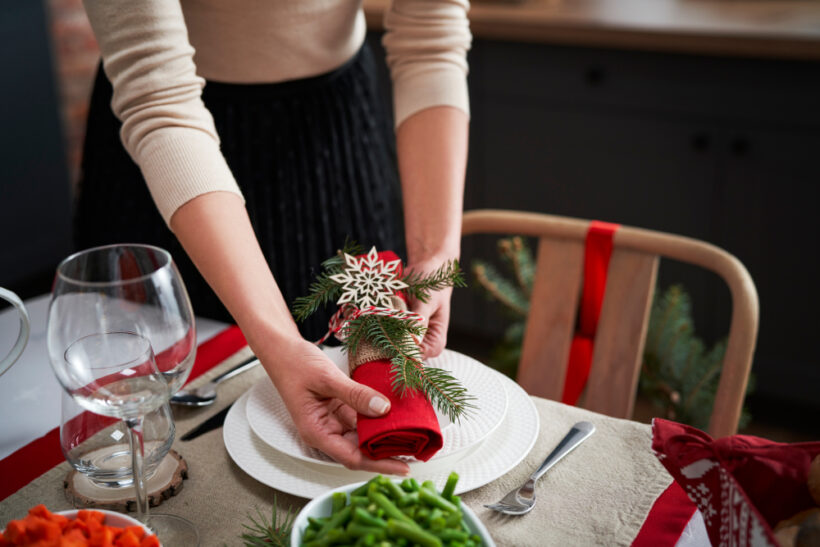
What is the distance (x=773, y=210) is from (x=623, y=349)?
110 centimetres

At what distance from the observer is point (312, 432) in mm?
685

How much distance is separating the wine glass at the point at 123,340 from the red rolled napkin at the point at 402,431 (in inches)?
6.0

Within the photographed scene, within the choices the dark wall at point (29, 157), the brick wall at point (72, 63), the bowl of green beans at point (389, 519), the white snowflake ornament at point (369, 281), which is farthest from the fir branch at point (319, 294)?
the brick wall at point (72, 63)

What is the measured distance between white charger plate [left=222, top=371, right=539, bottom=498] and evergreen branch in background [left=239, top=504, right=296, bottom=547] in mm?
26

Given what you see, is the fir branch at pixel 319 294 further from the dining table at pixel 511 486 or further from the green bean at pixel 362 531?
the green bean at pixel 362 531

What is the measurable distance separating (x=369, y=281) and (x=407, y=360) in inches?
3.9

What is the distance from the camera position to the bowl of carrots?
0.52m

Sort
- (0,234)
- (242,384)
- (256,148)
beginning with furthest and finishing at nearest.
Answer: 1. (0,234)
2. (256,148)
3. (242,384)

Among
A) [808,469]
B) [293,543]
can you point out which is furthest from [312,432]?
[808,469]

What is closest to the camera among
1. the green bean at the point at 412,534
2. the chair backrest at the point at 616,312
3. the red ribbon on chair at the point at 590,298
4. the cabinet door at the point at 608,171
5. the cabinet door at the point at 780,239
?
the green bean at the point at 412,534

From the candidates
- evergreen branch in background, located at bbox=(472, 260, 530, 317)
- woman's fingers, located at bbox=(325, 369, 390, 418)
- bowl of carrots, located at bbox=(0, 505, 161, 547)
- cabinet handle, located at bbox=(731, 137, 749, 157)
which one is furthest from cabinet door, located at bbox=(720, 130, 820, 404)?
bowl of carrots, located at bbox=(0, 505, 161, 547)

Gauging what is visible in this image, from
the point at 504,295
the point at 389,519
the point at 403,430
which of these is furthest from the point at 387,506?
the point at 504,295

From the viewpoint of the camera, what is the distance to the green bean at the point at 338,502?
0.56m

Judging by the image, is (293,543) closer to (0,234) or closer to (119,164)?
(119,164)
